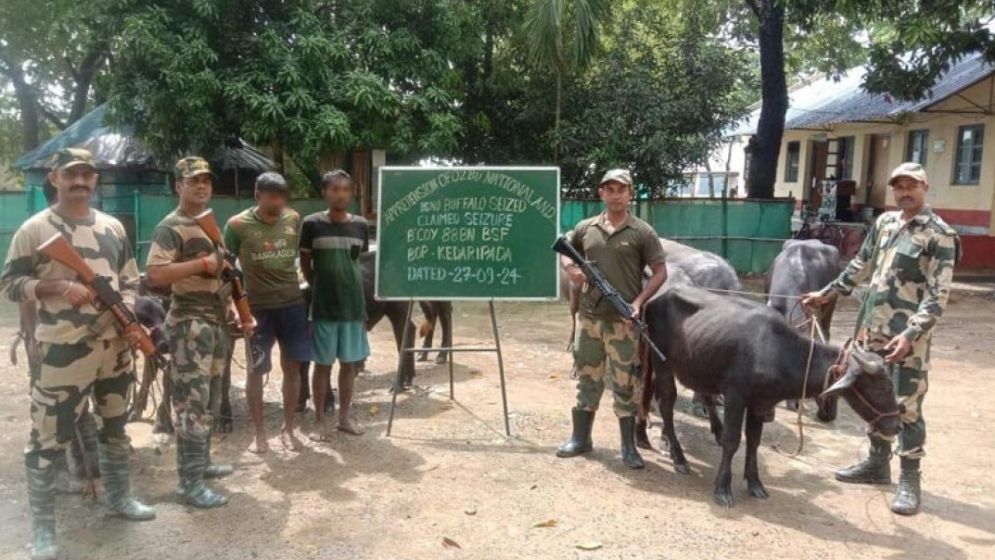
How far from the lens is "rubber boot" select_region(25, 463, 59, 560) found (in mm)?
3887

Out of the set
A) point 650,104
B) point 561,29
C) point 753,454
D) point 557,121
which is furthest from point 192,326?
point 650,104

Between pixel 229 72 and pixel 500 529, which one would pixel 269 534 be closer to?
pixel 500 529

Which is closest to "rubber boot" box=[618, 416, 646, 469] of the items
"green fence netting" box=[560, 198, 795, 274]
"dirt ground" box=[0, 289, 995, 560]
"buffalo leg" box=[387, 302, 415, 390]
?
"dirt ground" box=[0, 289, 995, 560]

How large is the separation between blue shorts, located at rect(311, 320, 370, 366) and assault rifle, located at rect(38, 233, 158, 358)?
1653mm

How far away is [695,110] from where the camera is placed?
14516 millimetres

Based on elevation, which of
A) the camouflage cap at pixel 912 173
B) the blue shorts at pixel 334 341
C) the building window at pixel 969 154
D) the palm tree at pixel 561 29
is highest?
the palm tree at pixel 561 29

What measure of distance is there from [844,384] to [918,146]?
56.8ft

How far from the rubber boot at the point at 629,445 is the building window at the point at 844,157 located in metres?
19.6

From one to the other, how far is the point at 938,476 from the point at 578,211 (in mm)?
8945

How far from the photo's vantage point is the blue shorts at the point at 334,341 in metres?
5.66

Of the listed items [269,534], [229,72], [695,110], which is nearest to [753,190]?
[695,110]

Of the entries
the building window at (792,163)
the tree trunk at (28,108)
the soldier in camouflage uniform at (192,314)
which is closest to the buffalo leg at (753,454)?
the soldier in camouflage uniform at (192,314)

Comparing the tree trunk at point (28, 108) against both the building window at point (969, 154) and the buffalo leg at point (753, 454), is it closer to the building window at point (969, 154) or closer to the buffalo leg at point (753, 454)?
the buffalo leg at point (753, 454)

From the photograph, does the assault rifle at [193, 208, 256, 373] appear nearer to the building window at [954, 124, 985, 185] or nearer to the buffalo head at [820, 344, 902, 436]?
the buffalo head at [820, 344, 902, 436]
